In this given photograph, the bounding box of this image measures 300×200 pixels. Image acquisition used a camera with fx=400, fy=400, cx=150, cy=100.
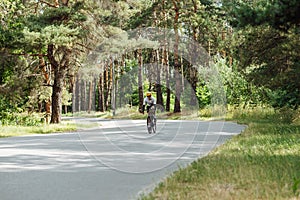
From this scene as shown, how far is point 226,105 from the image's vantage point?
31.9 meters

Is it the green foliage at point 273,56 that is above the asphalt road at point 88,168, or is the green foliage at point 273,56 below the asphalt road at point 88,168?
above

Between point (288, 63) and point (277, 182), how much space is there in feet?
30.8

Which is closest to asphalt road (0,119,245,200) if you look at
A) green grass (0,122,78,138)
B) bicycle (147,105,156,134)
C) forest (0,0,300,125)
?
forest (0,0,300,125)

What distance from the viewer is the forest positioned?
41.6 ft

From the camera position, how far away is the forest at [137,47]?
41.6ft

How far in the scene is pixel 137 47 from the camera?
2825cm

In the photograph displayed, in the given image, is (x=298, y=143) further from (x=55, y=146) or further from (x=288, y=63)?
(x=55, y=146)

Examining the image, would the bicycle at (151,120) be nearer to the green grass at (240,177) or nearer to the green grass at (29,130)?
the green grass at (29,130)

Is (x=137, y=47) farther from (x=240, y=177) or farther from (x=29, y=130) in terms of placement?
(x=240, y=177)

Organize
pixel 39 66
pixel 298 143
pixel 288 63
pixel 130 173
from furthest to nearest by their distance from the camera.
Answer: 1. pixel 39 66
2. pixel 288 63
3. pixel 298 143
4. pixel 130 173

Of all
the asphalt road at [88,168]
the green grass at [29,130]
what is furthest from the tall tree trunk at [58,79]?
the asphalt road at [88,168]

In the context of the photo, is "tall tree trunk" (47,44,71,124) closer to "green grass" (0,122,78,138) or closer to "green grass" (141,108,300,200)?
"green grass" (0,122,78,138)

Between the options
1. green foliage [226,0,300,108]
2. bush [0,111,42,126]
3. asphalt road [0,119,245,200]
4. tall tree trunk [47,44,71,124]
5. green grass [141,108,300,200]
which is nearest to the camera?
green grass [141,108,300,200]

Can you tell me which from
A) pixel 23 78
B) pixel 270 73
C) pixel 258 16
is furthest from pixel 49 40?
pixel 258 16
